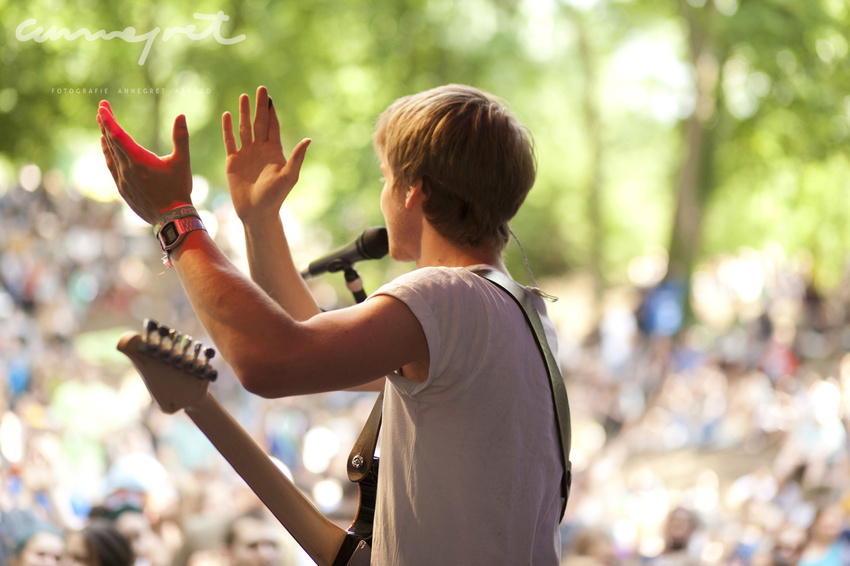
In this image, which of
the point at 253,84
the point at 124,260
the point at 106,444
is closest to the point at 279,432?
the point at 106,444

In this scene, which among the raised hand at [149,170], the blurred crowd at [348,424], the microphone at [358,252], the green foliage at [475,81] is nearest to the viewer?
the raised hand at [149,170]

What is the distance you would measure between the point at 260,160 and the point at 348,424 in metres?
5.99

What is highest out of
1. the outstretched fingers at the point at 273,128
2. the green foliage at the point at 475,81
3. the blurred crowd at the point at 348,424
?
the green foliage at the point at 475,81

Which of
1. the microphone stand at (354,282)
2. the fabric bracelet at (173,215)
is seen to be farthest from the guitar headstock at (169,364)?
the microphone stand at (354,282)

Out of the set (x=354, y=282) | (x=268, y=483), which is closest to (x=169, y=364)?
(x=268, y=483)

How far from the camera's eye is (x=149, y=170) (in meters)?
0.89

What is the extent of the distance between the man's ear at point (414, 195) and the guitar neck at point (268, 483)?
366 millimetres

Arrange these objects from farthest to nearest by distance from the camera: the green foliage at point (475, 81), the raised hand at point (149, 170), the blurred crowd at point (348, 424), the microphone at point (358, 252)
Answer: the green foliage at point (475, 81) → the blurred crowd at point (348, 424) → the microphone at point (358, 252) → the raised hand at point (149, 170)

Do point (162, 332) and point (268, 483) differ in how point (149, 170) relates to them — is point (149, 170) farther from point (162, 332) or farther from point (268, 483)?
point (268, 483)

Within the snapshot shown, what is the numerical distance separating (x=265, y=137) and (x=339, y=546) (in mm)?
604

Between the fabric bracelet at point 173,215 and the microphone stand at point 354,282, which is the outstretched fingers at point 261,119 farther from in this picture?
the microphone stand at point 354,282

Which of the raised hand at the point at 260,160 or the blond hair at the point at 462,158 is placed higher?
the raised hand at the point at 260,160

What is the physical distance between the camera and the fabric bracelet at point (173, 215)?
Answer: 883 millimetres

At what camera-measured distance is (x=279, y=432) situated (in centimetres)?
675
